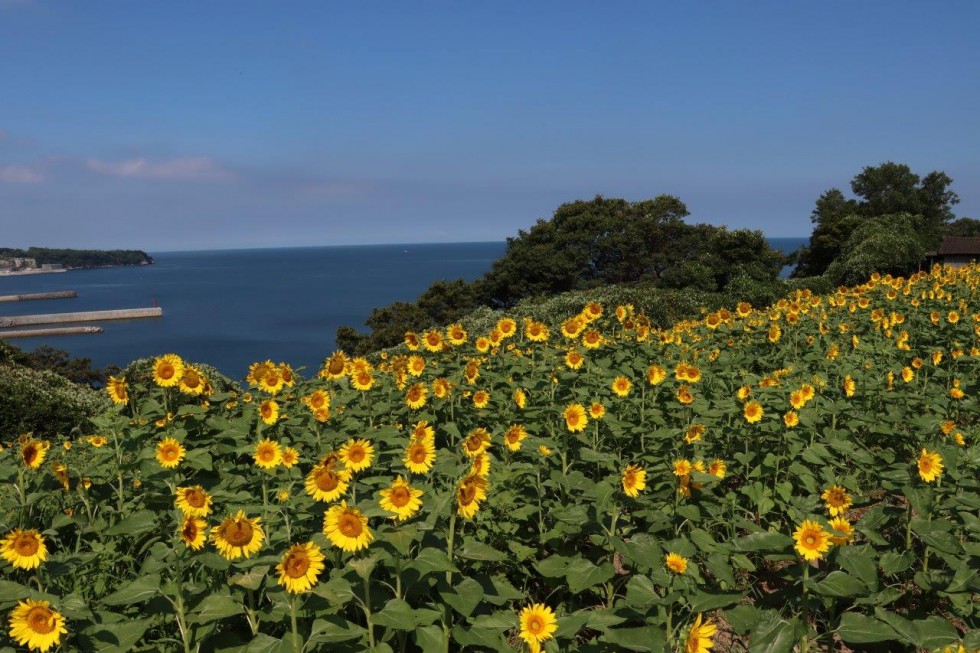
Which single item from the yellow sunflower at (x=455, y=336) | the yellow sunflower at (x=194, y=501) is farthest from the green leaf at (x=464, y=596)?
the yellow sunflower at (x=455, y=336)

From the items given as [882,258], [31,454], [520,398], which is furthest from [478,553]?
[882,258]

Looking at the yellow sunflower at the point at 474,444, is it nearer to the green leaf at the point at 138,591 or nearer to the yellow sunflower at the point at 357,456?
the yellow sunflower at the point at 357,456

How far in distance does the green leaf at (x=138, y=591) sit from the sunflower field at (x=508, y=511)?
0.04 feet

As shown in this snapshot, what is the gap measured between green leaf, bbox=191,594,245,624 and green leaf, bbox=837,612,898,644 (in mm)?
2189

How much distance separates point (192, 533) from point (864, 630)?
2492 mm

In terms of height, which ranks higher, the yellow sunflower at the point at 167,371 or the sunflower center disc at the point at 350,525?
the yellow sunflower at the point at 167,371

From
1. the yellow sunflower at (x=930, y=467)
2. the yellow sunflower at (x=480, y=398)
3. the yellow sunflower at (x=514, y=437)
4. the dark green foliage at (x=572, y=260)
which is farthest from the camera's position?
the dark green foliage at (x=572, y=260)

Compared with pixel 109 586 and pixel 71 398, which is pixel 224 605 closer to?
pixel 109 586

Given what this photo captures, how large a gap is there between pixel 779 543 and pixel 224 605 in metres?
2.19

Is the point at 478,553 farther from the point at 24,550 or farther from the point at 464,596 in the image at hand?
the point at 24,550

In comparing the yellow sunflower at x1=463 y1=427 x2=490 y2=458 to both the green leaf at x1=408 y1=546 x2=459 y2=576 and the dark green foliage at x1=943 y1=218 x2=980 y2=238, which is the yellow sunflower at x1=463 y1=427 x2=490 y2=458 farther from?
the dark green foliage at x1=943 y1=218 x2=980 y2=238

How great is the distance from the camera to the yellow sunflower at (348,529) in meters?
2.26

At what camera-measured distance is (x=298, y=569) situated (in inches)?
86.7

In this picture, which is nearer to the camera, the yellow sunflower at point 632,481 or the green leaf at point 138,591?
the green leaf at point 138,591
